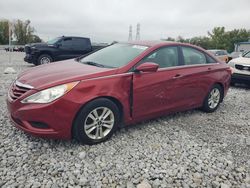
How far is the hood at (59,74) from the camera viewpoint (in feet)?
10.1

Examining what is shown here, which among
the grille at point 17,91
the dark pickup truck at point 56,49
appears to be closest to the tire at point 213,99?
the grille at point 17,91

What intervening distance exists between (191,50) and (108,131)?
240 centimetres

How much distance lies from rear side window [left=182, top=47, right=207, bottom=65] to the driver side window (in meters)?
0.25

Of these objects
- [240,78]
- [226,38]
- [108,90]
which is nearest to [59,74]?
[108,90]

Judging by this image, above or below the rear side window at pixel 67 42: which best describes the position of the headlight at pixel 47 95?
below

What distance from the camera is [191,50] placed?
186 inches

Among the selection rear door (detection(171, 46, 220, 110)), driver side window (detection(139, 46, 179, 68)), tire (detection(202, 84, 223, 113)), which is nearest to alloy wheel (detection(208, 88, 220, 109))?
tire (detection(202, 84, 223, 113))

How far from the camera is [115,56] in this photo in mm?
4043

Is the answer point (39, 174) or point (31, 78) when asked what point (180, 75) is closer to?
point (31, 78)

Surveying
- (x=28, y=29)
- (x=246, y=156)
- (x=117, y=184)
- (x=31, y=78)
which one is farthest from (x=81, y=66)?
(x=28, y=29)

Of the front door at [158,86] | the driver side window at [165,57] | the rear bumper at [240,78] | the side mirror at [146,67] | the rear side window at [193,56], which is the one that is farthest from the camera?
the rear bumper at [240,78]

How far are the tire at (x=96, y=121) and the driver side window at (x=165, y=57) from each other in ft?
3.29

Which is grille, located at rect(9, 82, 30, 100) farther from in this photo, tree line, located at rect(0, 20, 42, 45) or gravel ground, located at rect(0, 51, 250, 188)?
tree line, located at rect(0, 20, 42, 45)

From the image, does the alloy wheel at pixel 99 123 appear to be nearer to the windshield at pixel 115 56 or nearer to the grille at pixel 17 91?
the windshield at pixel 115 56
